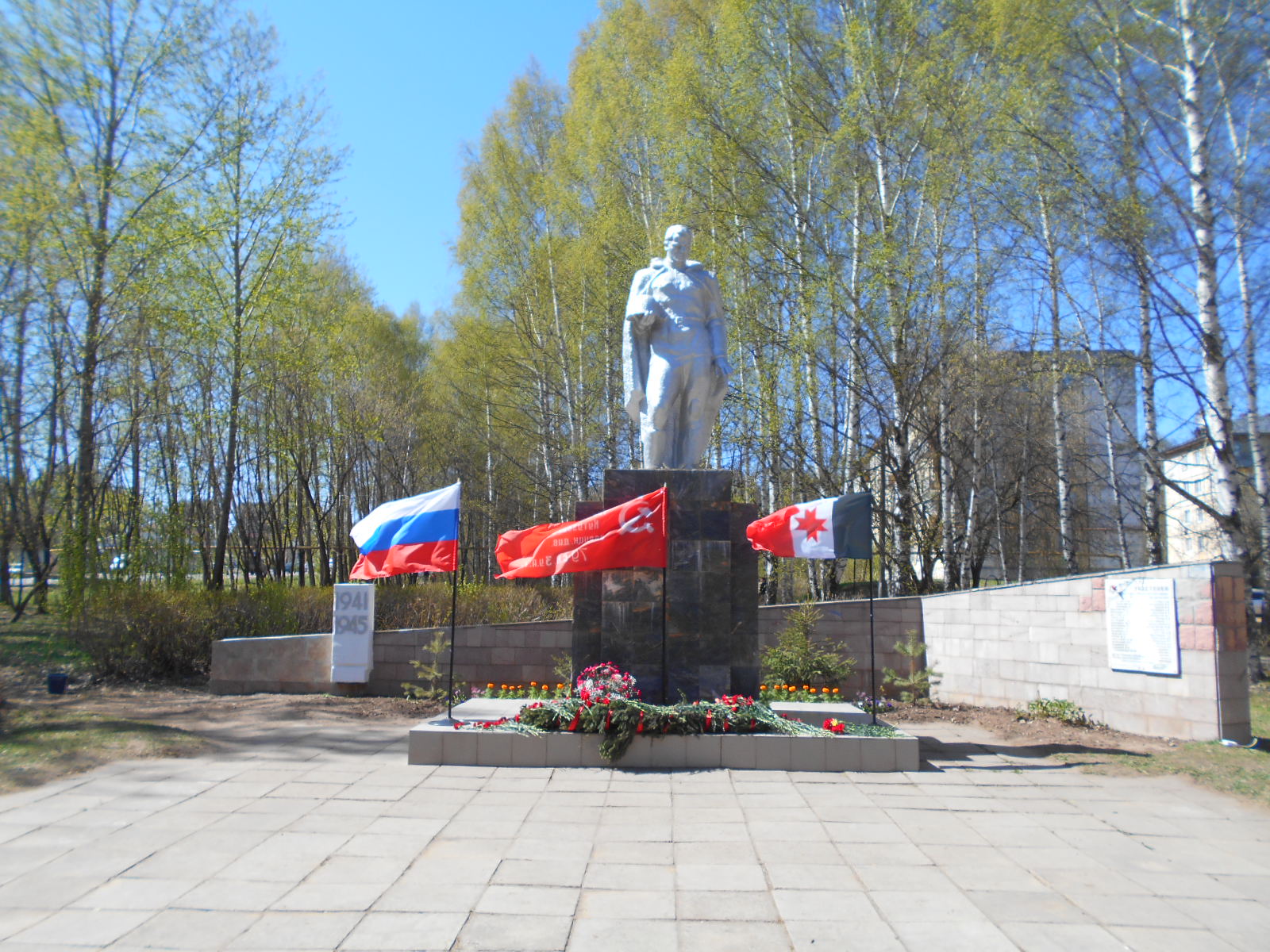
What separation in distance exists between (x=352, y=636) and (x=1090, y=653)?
8402 millimetres

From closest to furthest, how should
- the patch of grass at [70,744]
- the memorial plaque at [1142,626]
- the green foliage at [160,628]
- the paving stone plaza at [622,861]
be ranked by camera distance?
the paving stone plaza at [622,861], the patch of grass at [70,744], the memorial plaque at [1142,626], the green foliage at [160,628]

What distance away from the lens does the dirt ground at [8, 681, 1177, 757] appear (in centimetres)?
789

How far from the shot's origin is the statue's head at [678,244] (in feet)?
27.4

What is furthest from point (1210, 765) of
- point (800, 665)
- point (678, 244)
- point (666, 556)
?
point (678, 244)

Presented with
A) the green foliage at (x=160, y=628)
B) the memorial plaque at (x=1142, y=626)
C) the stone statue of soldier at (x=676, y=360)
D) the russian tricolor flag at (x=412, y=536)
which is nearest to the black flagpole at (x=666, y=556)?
the stone statue of soldier at (x=676, y=360)

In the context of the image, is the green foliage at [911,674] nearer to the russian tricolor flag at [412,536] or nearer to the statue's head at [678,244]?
the statue's head at [678,244]

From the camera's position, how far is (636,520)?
720cm

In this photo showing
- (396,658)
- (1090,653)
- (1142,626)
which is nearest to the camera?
(1142,626)

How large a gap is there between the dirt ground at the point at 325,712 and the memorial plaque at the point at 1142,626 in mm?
678

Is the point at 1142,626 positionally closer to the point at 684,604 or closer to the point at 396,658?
the point at 684,604

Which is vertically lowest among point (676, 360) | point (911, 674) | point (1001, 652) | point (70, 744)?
point (70, 744)

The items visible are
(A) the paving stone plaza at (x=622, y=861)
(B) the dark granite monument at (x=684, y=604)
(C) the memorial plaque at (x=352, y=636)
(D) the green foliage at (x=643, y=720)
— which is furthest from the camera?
(C) the memorial plaque at (x=352, y=636)

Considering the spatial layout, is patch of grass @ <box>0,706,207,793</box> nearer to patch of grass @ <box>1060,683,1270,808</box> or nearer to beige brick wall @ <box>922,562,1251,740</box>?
patch of grass @ <box>1060,683,1270,808</box>

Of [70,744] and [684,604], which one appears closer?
[70,744]
